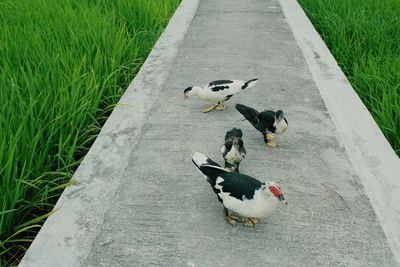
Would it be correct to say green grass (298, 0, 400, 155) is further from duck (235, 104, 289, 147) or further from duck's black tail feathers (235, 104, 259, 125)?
duck's black tail feathers (235, 104, 259, 125)

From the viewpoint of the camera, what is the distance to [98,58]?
3.65m

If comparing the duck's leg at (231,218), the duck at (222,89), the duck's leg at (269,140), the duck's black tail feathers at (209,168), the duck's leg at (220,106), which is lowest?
the duck's leg at (220,106)

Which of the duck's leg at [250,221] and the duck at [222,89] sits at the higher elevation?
the duck at [222,89]

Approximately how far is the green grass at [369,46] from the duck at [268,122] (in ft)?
2.73

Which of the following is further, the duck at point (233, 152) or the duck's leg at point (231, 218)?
the duck at point (233, 152)

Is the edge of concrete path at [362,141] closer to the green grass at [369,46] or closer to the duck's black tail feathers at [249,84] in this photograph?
the green grass at [369,46]

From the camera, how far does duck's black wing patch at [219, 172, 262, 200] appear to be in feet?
7.06

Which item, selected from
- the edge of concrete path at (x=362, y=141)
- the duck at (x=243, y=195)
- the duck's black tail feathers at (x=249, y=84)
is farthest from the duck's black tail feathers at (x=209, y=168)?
the duck's black tail feathers at (x=249, y=84)

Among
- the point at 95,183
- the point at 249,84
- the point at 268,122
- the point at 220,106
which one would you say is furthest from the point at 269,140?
the point at 95,183

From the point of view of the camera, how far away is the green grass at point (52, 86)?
238cm

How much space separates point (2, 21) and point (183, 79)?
1.94 meters

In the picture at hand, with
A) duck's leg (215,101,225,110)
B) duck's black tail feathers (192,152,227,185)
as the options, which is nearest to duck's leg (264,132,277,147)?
duck's leg (215,101,225,110)

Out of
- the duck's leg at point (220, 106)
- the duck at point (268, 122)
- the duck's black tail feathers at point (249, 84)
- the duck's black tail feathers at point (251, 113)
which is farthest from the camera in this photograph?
the duck's leg at point (220, 106)

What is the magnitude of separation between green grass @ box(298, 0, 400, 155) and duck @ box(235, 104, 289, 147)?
0.83 meters
